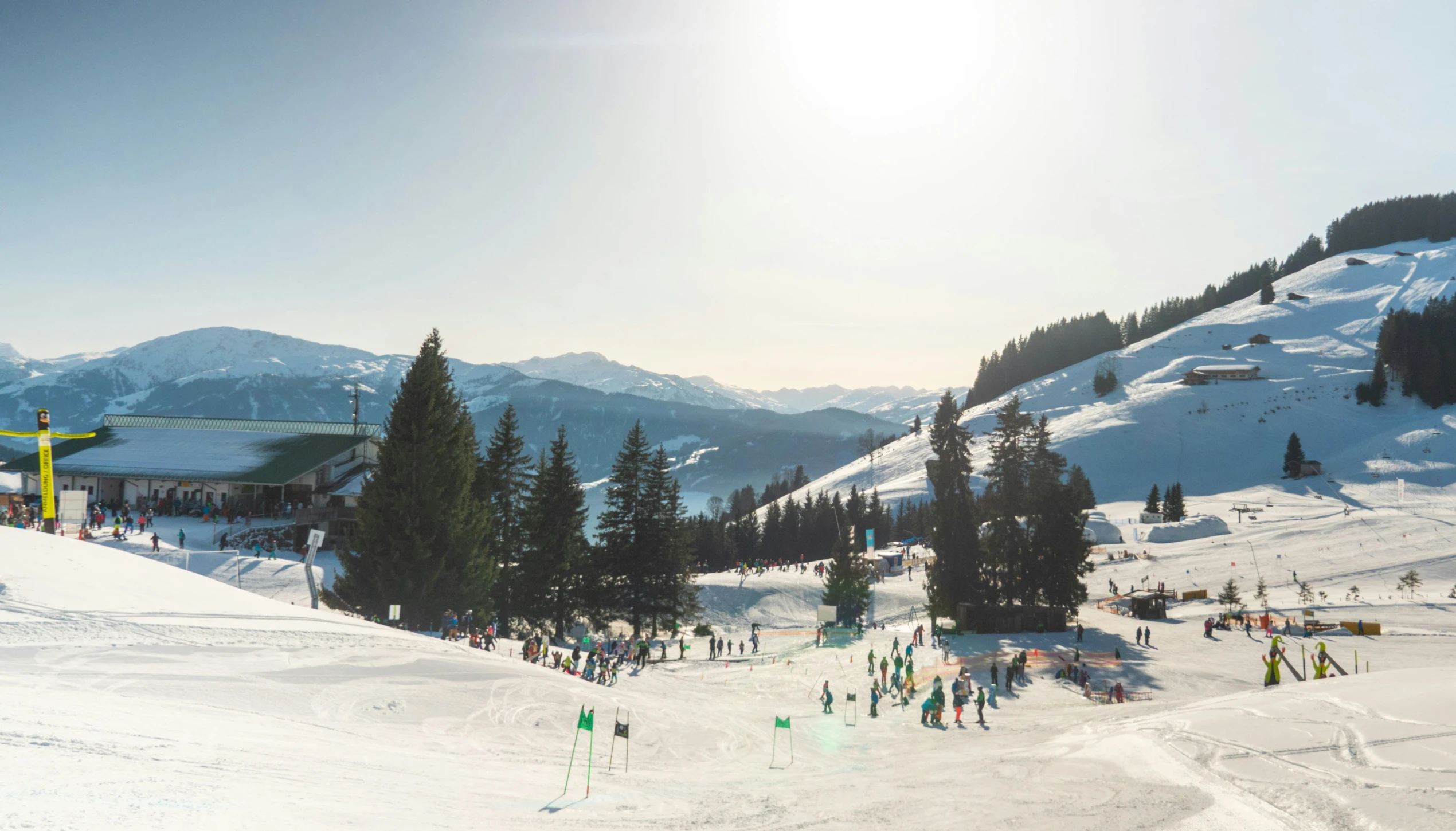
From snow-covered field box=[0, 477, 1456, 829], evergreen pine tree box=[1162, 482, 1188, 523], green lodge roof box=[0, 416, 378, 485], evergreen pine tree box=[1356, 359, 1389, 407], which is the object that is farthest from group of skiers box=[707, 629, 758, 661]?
evergreen pine tree box=[1356, 359, 1389, 407]

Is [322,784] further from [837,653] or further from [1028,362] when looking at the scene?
[1028,362]

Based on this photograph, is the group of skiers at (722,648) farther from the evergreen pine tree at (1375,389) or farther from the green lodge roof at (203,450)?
the evergreen pine tree at (1375,389)

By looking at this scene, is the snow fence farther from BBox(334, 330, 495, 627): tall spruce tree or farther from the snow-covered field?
BBox(334, 330, 495, 627): tall spruce tree

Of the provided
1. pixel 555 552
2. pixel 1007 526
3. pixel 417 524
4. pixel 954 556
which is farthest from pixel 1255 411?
pixel 417 524

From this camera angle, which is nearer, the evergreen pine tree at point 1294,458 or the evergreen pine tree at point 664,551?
the evergreen pine tree at point 664,551

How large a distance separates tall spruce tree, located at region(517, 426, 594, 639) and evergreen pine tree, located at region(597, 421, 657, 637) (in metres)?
1.57

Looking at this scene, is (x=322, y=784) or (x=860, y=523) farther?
(x=860, y=523)

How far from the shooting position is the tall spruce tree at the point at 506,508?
41719mm

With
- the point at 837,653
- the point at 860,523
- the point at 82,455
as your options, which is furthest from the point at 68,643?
the point at 860,523

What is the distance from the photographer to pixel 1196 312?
200 meters

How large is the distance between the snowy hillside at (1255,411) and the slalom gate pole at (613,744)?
99.7m

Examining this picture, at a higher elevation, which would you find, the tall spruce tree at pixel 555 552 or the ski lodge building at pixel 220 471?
the ski lodge building at pixel 220 471

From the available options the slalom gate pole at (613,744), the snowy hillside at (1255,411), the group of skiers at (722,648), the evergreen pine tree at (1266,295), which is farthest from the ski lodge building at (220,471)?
the evergreen pine tree at (1266,295)

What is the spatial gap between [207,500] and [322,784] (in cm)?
4107
